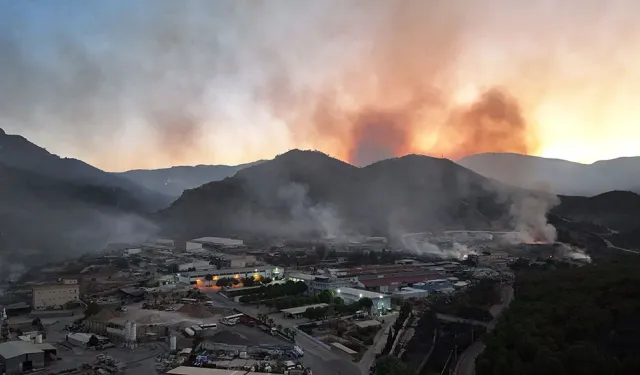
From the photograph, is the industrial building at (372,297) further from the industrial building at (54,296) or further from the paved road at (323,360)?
the industrial building at (54,296)

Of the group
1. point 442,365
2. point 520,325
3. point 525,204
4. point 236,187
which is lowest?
point 442,365

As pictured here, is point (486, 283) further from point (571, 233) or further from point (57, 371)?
point (571, 233)

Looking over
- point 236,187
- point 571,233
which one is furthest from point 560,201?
point 236,187

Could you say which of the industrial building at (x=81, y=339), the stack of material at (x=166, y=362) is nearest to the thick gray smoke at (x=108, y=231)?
the industrial building at (x=81, y=339)

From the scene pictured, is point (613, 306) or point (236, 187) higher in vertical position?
point (236, 187)

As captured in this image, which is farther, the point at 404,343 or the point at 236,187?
the point at 236,187

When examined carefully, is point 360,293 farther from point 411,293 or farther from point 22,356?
point 22,356

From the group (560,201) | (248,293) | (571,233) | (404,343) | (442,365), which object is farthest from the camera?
(560,201)

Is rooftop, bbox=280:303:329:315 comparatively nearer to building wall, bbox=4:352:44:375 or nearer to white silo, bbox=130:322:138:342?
white silo, bbox=130:322:138:342
